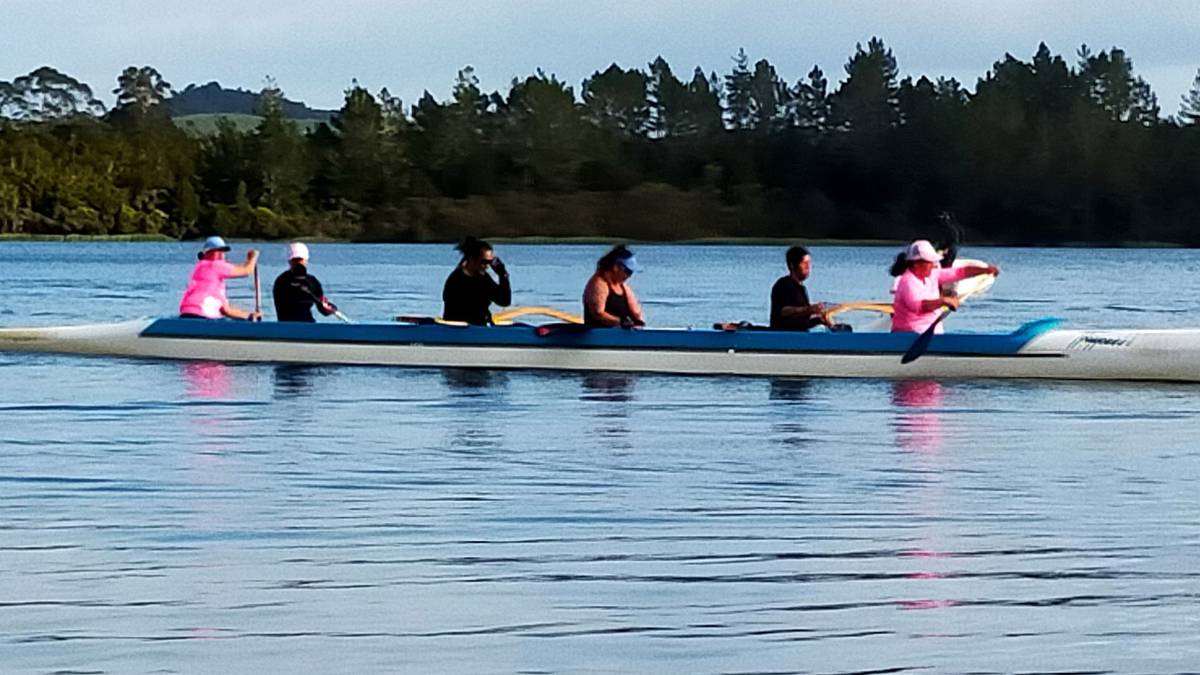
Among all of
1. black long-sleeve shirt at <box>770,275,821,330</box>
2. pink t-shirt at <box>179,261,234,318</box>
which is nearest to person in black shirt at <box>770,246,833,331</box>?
black long-sleeve shirt at <box>770,275,821,330</box>

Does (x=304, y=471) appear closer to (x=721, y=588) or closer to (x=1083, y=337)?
(x=721, y=588)

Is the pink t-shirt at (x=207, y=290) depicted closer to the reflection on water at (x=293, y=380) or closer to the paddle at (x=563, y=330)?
the reflection on water at (x=293, y=380)

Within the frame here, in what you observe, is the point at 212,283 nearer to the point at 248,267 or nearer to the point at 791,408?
the point at 248,267

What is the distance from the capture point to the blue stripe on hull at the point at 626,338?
24.2m

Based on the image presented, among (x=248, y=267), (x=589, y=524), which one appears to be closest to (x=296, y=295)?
(x=248, y=267)

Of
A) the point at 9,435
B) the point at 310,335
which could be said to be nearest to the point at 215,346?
the point at 310,335

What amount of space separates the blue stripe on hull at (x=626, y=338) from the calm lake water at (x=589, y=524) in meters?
0.42

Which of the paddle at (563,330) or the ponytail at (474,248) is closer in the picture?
the paddle at (563,330)

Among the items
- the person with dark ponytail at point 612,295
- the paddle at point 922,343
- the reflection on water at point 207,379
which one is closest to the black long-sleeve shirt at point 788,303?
the paddle at point 922,343

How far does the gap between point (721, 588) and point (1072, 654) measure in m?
2.06

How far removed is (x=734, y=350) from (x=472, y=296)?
2.97m

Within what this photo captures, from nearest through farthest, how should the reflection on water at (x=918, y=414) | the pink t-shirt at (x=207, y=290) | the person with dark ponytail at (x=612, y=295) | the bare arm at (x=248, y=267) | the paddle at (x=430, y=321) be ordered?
the reflection on water at (x=918, y=414) → the person with dark ponytail at (x=612, y=295) → the paddle at (x=430, y=321) → the bare arm at (x=248, y=267) → the pink t-shirt at (x=207, y=290)

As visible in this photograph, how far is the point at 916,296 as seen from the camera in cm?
2395

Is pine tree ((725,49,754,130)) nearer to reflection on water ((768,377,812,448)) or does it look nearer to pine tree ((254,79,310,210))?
pine tree ((254,79,310,210))
